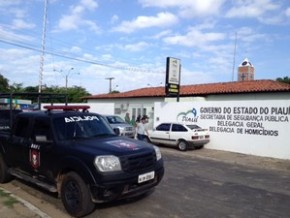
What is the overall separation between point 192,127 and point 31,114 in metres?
12.4

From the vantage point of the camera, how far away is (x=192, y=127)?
63.8ft

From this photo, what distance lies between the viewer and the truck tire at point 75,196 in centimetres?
628

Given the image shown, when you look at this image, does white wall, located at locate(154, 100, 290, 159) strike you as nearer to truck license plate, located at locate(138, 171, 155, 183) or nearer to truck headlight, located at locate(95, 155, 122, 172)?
truck license plate, located at locate(138, 171, 155, 183)

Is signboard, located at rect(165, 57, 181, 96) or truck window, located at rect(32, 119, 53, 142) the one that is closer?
truck window, located at rect(32, 119, 53, 142)

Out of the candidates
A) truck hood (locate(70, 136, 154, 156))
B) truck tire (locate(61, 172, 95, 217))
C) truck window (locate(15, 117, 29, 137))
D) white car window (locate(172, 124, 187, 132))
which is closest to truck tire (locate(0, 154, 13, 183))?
truck window (locate(15, 117, 29, 137))

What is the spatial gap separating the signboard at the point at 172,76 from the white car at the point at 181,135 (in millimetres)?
4435

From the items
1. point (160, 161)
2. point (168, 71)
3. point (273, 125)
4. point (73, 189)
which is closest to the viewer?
point (73, 189)

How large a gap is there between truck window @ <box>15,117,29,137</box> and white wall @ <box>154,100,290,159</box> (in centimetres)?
1288

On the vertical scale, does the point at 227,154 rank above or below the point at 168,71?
below

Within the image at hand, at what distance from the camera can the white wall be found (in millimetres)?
17359

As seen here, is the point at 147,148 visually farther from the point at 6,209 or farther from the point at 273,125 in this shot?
the point at 273,125

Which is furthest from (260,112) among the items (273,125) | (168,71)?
(168,71)

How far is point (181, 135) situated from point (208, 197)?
36.0 feet

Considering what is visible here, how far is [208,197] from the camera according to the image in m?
8.21
